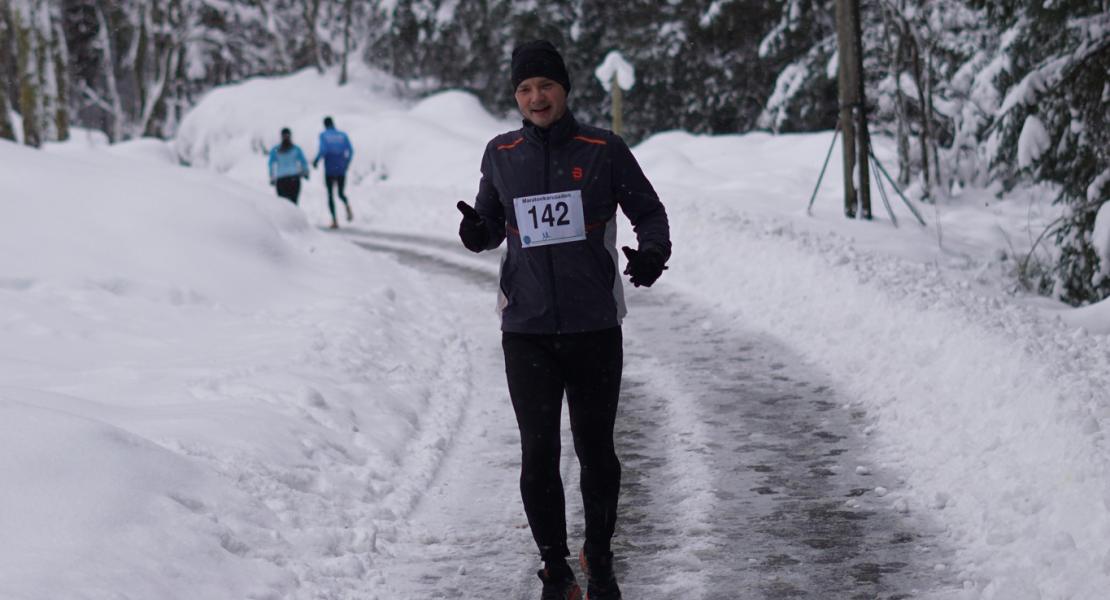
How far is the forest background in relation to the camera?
43.5 ft

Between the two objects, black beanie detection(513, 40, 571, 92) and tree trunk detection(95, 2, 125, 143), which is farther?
tree trunk detection(95, 2, 125, 143)

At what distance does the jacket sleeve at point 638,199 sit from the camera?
4090 millimetres

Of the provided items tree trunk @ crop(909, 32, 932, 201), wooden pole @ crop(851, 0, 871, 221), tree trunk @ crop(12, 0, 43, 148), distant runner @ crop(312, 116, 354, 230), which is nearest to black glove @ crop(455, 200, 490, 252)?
wooden pole @ crop(851, 0, 871, 221)

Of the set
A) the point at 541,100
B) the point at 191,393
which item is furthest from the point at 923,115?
the point at 541,100

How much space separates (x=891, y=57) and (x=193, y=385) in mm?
16872

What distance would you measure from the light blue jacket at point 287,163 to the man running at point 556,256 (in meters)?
15.6

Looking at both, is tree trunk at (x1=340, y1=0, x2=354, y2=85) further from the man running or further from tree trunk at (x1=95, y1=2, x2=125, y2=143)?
the man running

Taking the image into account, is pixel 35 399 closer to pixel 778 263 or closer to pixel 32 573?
pixel 32 573

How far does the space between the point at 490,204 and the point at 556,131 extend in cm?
39

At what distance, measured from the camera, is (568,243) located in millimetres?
4031

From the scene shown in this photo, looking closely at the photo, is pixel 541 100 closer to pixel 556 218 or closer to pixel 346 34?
pixel 556 218

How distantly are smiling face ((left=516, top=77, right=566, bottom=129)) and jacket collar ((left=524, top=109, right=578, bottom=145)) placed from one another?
0.02 metres

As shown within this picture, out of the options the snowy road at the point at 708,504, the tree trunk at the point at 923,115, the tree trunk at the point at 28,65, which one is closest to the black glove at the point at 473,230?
the snowy road at the point at 708,504

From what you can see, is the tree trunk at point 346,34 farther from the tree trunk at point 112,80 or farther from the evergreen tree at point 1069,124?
the evergreen tree at point 1069,124
